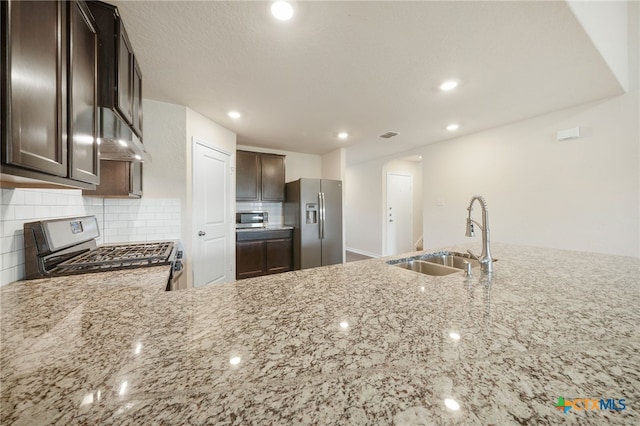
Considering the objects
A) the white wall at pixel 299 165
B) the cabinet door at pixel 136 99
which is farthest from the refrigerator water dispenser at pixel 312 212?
the cabinet door at pixel 136 99

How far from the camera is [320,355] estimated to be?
0.51 m

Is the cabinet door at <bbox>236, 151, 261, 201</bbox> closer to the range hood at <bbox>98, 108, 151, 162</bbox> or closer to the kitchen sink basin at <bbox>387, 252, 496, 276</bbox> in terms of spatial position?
the range hood at <bbox>98, 108, 151, 162</bbox>

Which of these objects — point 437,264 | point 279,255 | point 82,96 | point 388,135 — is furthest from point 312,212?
point 82,96

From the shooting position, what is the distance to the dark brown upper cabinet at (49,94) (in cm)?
66

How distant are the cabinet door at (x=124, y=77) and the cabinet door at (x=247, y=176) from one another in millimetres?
2321

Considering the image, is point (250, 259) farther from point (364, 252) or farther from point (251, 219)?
Result: point (364, 252)

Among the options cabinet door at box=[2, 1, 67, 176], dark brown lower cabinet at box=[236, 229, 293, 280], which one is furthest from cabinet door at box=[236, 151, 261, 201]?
cabinet door at box=[2, 1, 67, 176]

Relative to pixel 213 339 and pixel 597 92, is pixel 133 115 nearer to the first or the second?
pixel 213 339

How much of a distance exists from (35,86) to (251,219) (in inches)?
129

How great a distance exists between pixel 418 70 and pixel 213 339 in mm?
2262

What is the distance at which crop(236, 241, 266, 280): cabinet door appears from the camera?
3.51 metres

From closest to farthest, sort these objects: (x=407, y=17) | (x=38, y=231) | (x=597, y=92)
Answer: (x=38, y=231) → (x=407, y=17) → (x=597, y=92)

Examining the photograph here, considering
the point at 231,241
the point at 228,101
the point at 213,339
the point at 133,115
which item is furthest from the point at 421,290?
the point at 231,241

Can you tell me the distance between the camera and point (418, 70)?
6.31 feet
